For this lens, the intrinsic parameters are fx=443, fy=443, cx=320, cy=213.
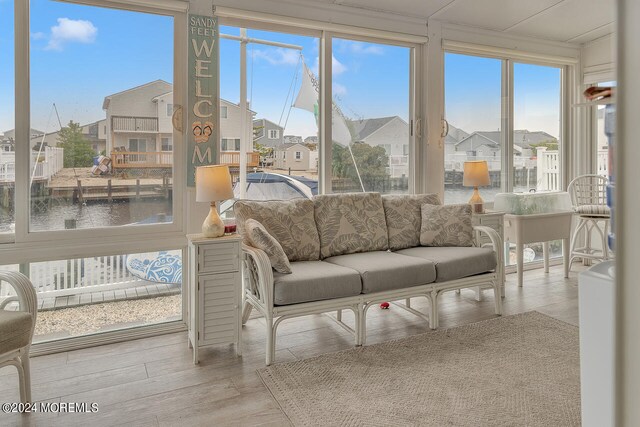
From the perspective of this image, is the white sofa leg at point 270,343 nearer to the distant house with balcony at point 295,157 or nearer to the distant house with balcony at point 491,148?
the distant house with balcony at point 295,157

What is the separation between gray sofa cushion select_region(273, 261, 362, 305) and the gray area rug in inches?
15.2

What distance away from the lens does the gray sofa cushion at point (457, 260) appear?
3232 mm

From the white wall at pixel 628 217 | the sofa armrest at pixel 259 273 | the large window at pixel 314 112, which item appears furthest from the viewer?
the large window at pixel 314 112

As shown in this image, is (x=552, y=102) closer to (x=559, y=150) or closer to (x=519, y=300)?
(x=559, y=150)

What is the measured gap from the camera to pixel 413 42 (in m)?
4.17

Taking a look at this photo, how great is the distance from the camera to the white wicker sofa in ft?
8.97

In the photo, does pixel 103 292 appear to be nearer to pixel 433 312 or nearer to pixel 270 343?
pixel 270 343

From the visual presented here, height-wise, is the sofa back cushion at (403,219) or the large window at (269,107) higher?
the large window at (269,107)

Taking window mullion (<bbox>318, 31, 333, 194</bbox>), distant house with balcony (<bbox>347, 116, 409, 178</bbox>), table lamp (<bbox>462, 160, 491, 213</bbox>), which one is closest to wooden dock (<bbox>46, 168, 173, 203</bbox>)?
window mullion (<bbox>318, 31, 333, 194</bbox>)

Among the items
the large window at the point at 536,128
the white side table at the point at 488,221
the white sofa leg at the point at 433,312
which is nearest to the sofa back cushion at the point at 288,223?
the white sofa leg at the point at 433,312

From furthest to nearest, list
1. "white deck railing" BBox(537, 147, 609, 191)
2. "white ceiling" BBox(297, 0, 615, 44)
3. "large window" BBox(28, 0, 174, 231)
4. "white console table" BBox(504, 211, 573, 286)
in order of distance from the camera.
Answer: "white deck railing" BBox(537, 147, 609, 191) → "white console table" BBox(504, 211, 573, 286) → "white ceiling" BBox(297, 0, 615, 44) → "large window" BBox(28, 0, 174, 231)

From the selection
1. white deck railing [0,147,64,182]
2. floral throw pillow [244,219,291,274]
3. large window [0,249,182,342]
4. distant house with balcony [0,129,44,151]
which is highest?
distant house with balcony [0,129,44,151]

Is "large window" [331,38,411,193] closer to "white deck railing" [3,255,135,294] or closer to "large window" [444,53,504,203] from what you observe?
"large window" [444,53,504,203]

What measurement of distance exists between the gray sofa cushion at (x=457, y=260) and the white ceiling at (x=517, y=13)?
7.06ft
